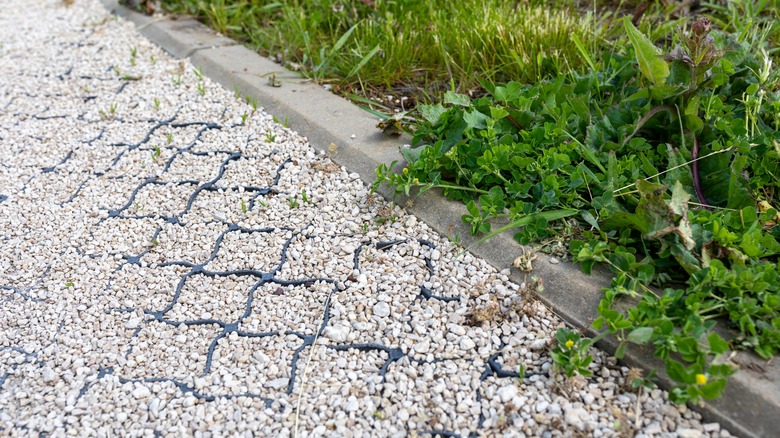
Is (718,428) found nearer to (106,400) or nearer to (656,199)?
(656,199)

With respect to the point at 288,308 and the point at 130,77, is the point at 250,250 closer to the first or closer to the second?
the point at 288,308

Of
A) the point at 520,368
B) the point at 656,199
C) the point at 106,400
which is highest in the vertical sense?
the point at 656,199

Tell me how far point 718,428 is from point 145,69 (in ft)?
11.4

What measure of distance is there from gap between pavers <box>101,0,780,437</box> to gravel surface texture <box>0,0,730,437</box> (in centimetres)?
5

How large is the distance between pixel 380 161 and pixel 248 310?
0.84m

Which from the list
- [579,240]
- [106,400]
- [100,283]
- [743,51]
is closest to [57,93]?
[100,283]

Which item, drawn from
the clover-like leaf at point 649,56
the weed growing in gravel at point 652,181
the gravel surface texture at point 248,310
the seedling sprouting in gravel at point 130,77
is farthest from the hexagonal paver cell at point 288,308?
the seedling sprouting in gravel at point 130,77

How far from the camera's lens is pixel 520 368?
5.91 ft

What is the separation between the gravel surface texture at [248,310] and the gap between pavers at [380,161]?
0.05 metres

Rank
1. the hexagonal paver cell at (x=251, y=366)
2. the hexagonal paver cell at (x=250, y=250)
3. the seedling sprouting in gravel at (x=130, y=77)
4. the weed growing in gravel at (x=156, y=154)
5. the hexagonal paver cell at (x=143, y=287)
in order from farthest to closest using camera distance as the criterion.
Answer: the seedling sprouting in gravel at (x=130, y=77) < the weed growing in gravel at (x=156, y=154) < the hexagonal paver cell at (x=250, y=250) < the hexagonal paver cell at (x=143, y=287) < the hexagonal paver cell at (x=251, y=366)

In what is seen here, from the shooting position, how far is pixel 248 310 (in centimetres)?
212

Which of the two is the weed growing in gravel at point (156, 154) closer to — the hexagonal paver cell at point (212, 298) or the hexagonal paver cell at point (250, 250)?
the hexagonal paver cell at point (250, 250)

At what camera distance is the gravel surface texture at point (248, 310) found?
5.78 feet

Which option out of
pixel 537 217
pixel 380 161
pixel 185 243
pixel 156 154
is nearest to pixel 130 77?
pixel 156 154
